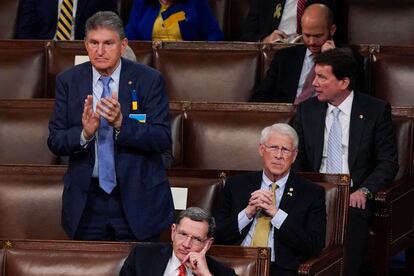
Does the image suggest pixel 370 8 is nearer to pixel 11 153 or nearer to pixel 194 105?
pixel 194 105

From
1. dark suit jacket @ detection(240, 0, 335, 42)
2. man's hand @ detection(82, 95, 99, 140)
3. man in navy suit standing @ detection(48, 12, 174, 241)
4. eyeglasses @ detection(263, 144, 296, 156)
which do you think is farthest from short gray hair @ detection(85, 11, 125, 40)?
dark suit jacket @ detection(240, 0, 335, 42)

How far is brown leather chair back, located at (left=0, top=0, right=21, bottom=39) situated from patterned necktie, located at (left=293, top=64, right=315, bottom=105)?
1618 mm

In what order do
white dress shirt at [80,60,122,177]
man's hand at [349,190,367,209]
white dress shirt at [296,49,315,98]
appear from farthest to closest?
white dress shirt at [296,49,315,98]
man's hand at [349,190,367,209]
white dress shirt at [80,60,122,177]

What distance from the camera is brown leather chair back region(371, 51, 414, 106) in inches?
186

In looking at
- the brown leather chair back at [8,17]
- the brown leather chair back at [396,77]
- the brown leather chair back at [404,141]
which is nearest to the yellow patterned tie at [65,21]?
the brown leather chair back at [8,17]

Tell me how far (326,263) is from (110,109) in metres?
0.94

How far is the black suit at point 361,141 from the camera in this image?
416 cm

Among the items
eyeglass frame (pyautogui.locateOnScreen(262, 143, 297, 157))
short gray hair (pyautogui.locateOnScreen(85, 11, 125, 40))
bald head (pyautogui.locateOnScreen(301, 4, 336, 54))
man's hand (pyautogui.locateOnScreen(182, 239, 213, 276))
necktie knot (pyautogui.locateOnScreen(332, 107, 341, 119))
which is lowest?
man's hand (pyautogui.locateOnScreen(182, 239, 213, 276))

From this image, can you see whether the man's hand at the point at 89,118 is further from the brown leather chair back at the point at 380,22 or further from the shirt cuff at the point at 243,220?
the brown leather chair back at the point at 380,22

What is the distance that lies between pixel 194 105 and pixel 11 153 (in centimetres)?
71

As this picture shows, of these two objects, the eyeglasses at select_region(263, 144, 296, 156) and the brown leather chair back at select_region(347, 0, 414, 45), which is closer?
the eyeglasses at select_region(263, 144, 296, 156)

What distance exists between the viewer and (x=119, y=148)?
3311mm

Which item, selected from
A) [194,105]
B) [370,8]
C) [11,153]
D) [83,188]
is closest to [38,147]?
[11,153]

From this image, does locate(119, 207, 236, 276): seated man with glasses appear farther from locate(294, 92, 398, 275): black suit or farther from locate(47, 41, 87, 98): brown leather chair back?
locate(47, 41, 87, 98): brown leather chair back
